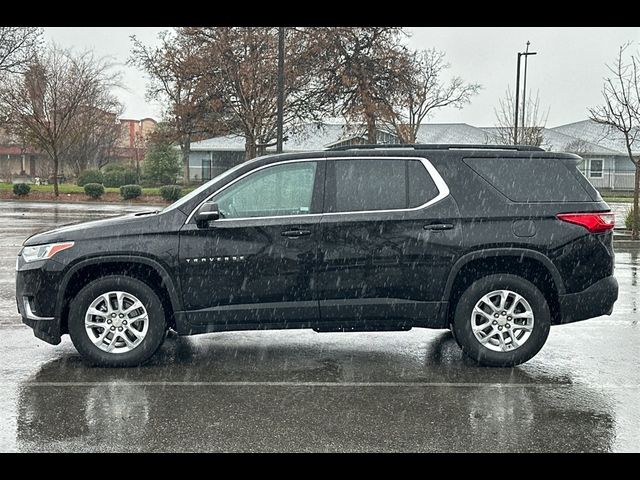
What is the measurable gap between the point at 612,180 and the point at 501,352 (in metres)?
50.4

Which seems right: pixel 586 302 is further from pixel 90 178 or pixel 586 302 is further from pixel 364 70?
pixel 90 178

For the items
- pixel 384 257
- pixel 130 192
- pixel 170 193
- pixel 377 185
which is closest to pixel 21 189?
pixel 130 192

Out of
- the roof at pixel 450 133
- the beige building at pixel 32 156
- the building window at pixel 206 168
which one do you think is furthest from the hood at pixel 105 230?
the beige building at pixel 32 156

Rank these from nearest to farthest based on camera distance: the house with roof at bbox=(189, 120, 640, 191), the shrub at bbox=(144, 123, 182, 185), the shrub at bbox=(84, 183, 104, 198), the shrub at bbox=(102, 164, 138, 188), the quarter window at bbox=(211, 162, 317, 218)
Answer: the quarter window at bbox=(211, 162, 317, 218)
the shrub at bbox=(84, 183, 104, 198)
the shrub at bbox=(102, 164, 138, 188)
the shrub at bbox=(144, 123, 182, 185)
the house with roof at bbox=(189, 120, 640, 191)

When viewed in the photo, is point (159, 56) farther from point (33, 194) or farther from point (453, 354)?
point (453, 354)

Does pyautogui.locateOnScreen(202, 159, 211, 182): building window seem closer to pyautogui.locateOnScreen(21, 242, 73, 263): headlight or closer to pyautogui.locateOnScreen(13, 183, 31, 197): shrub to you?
pyautogui.locateOnScreen(13, 183, 31, 197): shrub

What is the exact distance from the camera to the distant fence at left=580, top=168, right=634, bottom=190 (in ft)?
171

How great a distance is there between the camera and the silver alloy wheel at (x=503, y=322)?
6.30 m

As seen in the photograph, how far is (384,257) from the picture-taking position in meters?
6.22

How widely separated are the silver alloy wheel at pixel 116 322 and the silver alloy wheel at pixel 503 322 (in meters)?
Result: 2.90

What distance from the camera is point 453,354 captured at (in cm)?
680

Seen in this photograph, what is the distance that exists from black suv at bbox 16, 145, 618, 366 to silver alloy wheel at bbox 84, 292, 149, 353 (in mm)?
12

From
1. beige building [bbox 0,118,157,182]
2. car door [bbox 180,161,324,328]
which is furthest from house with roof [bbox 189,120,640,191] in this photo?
car door [bbox 180,161,324,328]
